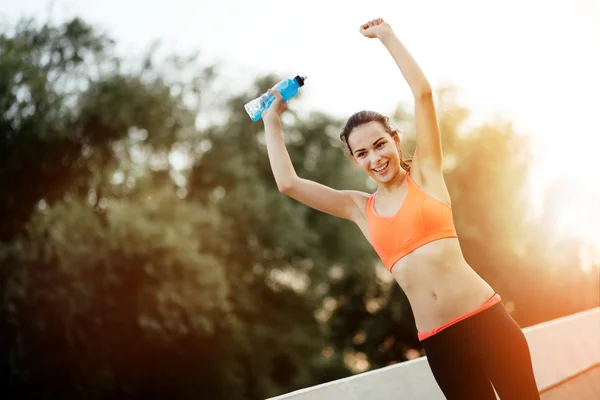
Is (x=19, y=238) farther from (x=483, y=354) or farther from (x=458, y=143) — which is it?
(x=483, y=354)

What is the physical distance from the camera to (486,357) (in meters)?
2.22

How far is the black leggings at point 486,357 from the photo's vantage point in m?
2.21

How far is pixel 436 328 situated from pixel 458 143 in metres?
24.4

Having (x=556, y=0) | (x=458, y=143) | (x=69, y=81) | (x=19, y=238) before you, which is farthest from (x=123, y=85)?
(x=556, y=0)

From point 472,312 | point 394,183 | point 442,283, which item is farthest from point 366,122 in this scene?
point 472,312

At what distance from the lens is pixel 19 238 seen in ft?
58.7

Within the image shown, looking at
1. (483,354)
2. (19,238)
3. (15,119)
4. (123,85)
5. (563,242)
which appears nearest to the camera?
(483,354)

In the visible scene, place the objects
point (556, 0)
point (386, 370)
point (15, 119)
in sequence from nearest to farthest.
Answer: point (386, 370), point (15, 119), point (556, 0)

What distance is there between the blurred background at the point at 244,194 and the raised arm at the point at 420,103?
1453 centimetres

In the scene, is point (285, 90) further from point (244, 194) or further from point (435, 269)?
point (244, 194)

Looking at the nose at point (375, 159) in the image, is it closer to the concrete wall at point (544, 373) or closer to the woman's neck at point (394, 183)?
the woman's neck at point (394, 183)

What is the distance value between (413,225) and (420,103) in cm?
38

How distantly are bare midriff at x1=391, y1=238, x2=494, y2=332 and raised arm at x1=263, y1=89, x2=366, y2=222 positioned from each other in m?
0.35

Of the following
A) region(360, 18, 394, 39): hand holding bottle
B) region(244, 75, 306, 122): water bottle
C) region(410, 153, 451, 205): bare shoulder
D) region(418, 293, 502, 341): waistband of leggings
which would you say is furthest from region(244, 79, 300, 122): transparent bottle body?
region(418, 293, 502, 341): waistband of leggings
